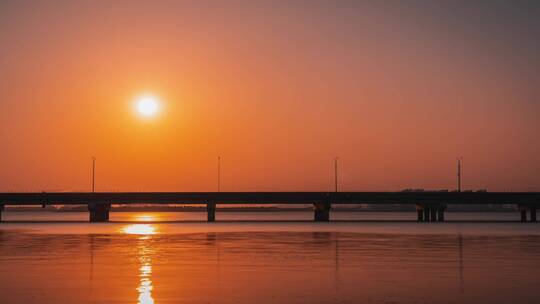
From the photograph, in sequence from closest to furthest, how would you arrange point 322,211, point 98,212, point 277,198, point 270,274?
point 270,274
point 277,198
point 322,211
point 98,212

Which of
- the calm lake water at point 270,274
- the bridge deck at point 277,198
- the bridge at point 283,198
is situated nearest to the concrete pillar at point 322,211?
the bridge at point 283,198

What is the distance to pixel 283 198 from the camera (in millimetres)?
162500

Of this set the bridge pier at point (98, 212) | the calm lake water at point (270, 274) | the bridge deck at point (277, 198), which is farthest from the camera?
the bridge pier at point (98, 212)

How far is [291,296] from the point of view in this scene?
1245 inches

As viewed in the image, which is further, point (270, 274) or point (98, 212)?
point (98, 212)

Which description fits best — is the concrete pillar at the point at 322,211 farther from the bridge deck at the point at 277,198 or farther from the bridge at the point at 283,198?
the bridge deck at the point at 277,198

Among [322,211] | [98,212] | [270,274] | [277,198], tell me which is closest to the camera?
[270,274]

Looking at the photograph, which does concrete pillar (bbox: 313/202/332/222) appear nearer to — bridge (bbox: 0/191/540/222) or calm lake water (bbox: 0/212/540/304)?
bridge (bbox: 0/191/540/222)

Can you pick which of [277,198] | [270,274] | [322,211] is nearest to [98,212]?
[277,198]

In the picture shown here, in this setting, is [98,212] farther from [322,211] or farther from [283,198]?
[322,211]

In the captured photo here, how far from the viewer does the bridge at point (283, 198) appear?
161 m

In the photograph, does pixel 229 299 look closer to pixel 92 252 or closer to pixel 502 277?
pixel 502 277

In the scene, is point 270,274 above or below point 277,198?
below

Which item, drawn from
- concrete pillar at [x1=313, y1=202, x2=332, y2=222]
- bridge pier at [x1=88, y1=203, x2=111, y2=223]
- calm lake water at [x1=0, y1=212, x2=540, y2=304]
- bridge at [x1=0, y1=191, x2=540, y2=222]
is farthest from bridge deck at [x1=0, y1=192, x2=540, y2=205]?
calm lake water at [x1=0, y1=212, x2=540, y2=304]
